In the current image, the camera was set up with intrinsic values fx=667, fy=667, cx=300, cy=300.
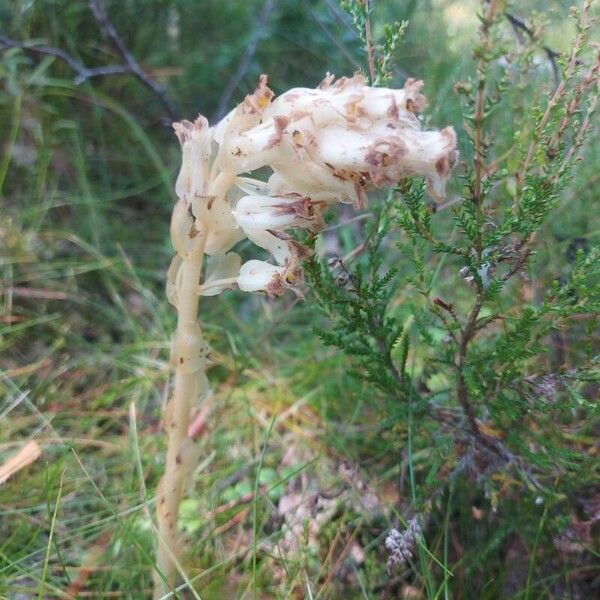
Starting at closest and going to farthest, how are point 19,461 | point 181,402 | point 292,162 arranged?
point 292,162 < point 181,402 < point 19,461

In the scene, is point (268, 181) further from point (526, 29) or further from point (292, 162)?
point (526, 29)

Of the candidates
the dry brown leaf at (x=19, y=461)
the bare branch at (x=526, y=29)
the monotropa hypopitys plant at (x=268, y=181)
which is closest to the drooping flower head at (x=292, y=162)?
the monotropa hypopitys plant at (x=268, y=181)

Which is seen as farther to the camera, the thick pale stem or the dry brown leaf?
the dry brown leaf

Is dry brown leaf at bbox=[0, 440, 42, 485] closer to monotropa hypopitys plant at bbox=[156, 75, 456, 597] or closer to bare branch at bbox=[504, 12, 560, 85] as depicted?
monotropa hypopitys plant at bbox=[156, 75, 456, 597]

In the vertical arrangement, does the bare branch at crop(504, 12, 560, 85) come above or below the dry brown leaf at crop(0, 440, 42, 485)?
above

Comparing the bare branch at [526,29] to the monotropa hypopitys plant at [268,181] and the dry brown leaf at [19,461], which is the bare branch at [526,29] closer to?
the monotropa hypopitys plant at [268,181]

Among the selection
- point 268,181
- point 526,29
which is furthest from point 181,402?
point 526,29

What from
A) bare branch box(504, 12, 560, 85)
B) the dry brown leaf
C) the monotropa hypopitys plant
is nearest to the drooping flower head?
the monotropa hypopitys plant

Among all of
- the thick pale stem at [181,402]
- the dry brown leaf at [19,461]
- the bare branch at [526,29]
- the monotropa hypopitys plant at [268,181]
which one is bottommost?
the dry brown leaf at [19,461]
